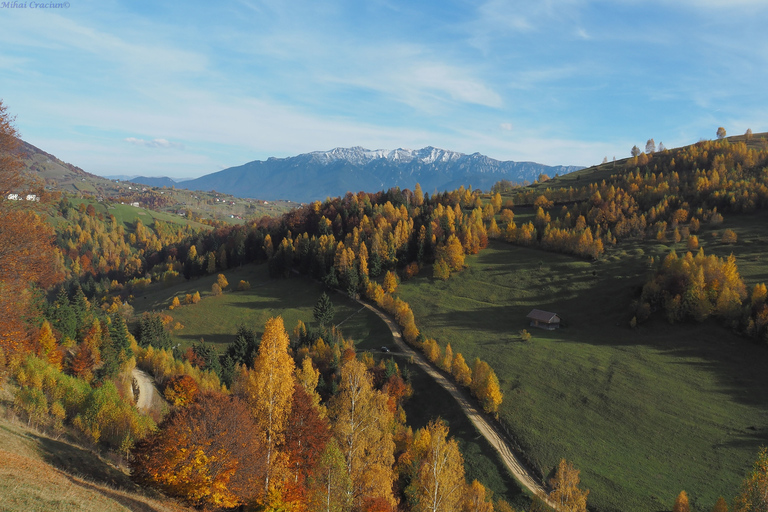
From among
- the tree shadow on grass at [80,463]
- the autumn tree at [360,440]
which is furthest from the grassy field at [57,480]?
the autumn tree at [360,440]

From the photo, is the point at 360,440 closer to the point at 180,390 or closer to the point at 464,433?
the point at 180,390

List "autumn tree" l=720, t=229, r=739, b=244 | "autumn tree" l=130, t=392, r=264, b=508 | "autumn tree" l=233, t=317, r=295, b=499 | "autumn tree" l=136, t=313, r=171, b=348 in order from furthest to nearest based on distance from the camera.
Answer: "autumn tree" l=720, t=229, r=739, b=244
"autumn tree" l=136, t=313, r=171, b=348
"autumn tree" l=233, t=317, r=295, b=499
"autumn tree" l=130, t=392, r=264, b=508

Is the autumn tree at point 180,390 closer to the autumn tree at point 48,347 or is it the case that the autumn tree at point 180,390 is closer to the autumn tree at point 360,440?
the autumn tree at point 48,347

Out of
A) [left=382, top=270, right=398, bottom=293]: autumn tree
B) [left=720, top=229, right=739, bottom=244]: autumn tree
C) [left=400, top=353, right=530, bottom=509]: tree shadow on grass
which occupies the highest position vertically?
[left=720, top=229, right=739, bottom=244]: autumn tree

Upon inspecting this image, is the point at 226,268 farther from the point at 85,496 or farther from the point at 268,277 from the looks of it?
the point at 85,496

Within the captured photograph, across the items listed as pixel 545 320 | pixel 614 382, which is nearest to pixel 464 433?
pixel 614 382

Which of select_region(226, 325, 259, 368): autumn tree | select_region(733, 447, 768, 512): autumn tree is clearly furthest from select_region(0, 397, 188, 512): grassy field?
select_region(226, 325, 259, 368): autumn tree

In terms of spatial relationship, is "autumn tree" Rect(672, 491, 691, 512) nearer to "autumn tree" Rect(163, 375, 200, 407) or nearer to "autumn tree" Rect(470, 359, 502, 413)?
"autumn tree" Rect(470, 359, 502, 413)
